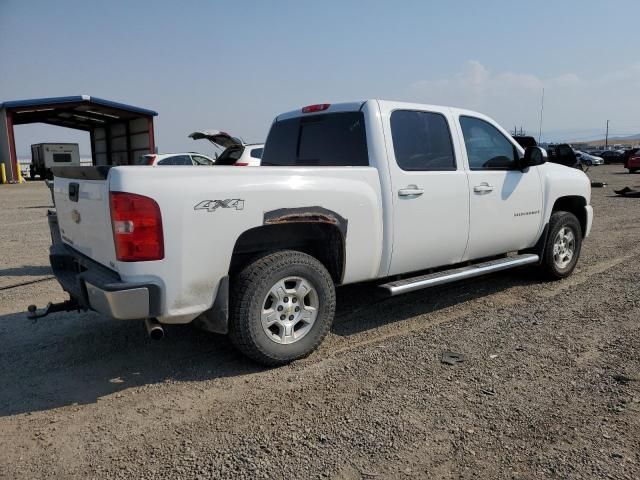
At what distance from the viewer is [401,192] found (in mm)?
4344

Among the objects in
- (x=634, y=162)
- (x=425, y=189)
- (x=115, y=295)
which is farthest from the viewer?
(x=634, y=162)

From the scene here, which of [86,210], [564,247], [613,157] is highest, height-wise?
[86,210]

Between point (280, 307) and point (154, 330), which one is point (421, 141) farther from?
point (154, 330)

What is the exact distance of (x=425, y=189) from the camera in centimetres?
453

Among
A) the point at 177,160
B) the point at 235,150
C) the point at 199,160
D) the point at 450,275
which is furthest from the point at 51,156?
the point at 450,275

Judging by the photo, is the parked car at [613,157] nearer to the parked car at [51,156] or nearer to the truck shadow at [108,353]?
the parked car at [51,156]

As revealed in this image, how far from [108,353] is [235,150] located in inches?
309

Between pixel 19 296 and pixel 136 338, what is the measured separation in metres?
2.20

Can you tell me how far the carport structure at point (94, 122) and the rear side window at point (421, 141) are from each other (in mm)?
29505

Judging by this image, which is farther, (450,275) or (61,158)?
(61,158)

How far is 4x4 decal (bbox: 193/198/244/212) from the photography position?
3.32m

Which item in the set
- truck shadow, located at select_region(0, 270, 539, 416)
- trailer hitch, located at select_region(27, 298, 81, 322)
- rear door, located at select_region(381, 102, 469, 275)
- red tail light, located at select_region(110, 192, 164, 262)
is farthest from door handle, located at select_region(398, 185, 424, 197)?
trailer hitch, located at select_region(27, 298, 81, 322)

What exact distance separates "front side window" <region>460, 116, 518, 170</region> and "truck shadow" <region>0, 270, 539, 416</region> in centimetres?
145

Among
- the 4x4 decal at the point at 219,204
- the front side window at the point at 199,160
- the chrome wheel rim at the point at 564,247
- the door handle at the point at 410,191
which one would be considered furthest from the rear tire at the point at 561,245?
the front side window at the point at 199,160
